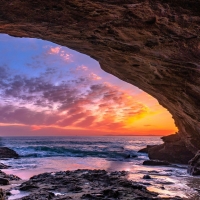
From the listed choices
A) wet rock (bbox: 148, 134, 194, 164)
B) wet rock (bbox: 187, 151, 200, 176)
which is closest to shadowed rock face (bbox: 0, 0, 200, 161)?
wet rock (bbox: 187, 151, 200, 176)

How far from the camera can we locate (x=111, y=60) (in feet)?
37.8

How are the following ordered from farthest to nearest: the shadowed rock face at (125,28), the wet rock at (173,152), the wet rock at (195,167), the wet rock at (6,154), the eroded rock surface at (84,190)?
the wet rock at (6,154), the wet rock at (173,152), the wet rock at (195,167), the eroded rock surface at (84,190), the shadowed rock face at (125,28)

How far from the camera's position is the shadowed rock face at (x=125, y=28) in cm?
576

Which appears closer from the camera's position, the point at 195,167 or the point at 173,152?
the point at 195,167

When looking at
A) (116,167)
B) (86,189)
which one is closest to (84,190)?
(86,189)

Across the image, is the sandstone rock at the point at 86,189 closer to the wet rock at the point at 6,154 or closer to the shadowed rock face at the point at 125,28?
the shadowed rock face at the point at 125,28

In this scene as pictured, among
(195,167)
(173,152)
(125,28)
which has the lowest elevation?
(173,152)

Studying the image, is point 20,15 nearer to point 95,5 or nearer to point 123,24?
point 95,5

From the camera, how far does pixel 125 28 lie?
23.0 ft

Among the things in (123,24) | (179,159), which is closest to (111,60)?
(123,24)

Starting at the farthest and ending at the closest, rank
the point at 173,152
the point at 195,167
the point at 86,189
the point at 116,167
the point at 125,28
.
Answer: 1. the point at 173,152
2. the point at 116,167
3. the point at 195,167
4. the point at 86,189
5. the point at 125,28

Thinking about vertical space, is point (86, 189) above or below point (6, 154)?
above

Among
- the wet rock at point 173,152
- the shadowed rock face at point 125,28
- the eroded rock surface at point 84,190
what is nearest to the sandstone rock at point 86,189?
the eroded rock surface at point 84,190

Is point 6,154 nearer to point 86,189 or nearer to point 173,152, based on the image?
point 173,152
